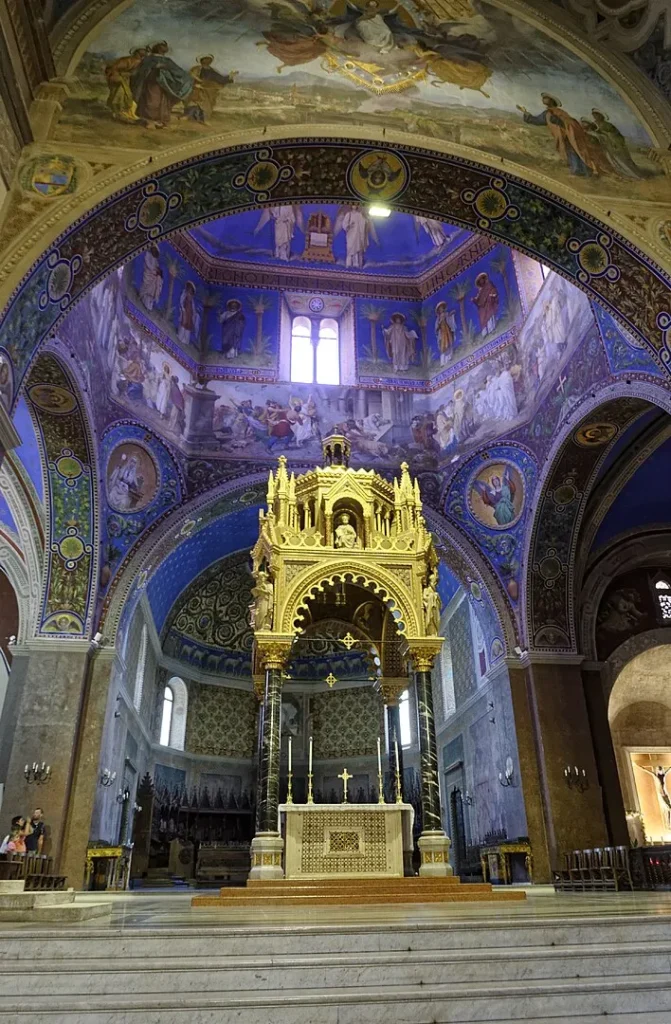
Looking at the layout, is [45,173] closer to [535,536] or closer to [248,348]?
[248,348]

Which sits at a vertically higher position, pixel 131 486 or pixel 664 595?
pixel 131 486

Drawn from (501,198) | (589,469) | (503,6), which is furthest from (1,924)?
(589,469)

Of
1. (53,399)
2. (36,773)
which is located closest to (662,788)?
A: (36,773)

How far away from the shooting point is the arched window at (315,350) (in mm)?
20219

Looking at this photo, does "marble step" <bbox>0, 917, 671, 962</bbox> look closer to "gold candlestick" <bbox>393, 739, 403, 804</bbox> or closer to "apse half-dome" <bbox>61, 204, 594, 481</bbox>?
"gold candlestick" <bbox>393, 739, 403, 804</bbox>

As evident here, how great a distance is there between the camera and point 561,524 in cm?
1733

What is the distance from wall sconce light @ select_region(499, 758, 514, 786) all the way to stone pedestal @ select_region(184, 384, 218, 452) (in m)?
10.8

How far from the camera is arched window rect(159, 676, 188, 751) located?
23016 mm

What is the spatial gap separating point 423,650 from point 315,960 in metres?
6.92

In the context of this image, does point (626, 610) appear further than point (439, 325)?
No

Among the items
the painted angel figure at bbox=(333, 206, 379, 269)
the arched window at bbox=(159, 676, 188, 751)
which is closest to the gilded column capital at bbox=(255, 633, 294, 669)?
the arched window at bbox=(159, 676, 188, 751)

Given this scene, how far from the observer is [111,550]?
16891 mm

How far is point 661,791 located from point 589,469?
9.28 m

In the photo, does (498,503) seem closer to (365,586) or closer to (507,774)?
(507,774)
